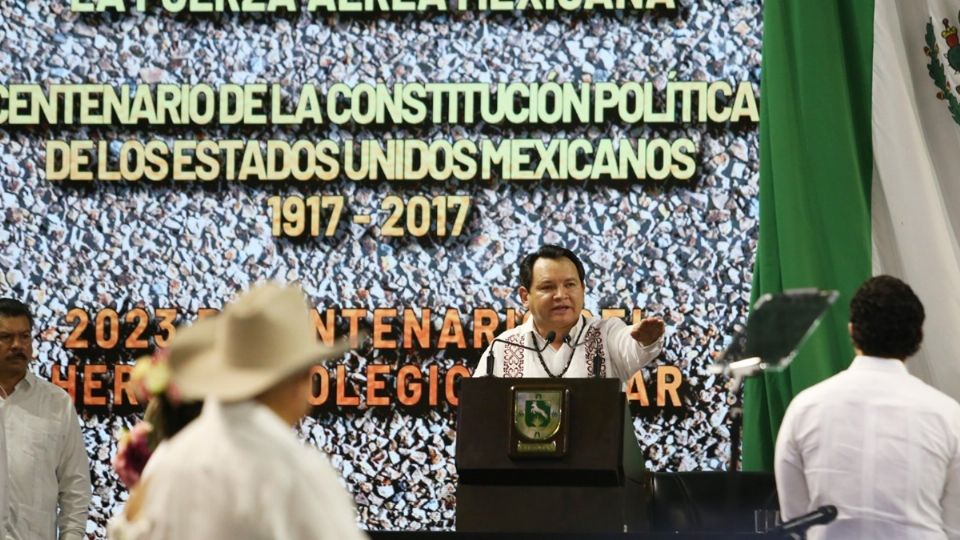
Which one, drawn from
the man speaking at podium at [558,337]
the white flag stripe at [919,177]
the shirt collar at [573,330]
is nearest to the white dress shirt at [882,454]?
the man speaking at podium at [558,337]

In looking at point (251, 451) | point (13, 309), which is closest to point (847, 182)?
point (13, 309)

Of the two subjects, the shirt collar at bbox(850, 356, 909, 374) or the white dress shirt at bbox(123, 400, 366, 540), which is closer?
the white dress shirt at bbox(123, 400, 366, 540)

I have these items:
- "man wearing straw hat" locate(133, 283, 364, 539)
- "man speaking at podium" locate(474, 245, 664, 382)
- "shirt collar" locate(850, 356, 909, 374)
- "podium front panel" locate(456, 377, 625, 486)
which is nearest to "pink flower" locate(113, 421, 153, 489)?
"man wearing straw hat" locate(133, 283, 364, 539)

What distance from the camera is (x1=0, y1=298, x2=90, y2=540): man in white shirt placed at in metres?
4.75

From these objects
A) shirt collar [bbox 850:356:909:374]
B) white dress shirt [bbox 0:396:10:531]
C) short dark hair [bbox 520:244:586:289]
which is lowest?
white dress shirt [bbox 0:396:10:531]

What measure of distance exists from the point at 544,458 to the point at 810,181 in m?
2.02

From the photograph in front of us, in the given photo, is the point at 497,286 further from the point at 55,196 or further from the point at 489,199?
the point at 55,196

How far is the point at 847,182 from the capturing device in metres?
5.08

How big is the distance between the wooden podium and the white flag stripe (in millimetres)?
1910

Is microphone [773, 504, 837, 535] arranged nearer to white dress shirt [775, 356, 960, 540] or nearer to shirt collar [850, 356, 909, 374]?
white dress shirt [775, 356, 960, 540]

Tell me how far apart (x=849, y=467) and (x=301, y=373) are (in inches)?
60.9

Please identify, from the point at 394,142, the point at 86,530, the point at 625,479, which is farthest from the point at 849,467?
the point at 86,530

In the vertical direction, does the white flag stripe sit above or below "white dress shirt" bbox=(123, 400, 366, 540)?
above

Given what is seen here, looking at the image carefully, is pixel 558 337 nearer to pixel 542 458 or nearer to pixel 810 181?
pixel 542 458
